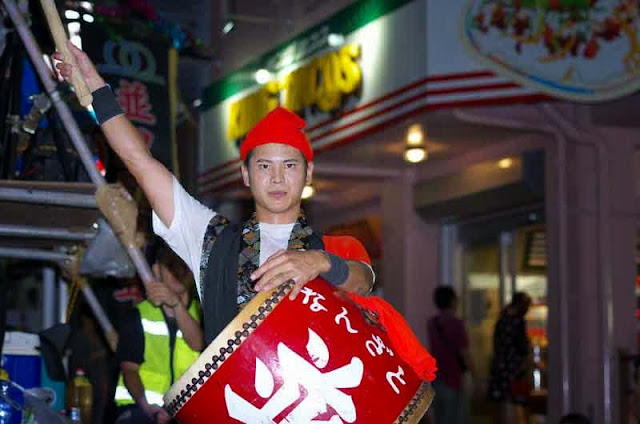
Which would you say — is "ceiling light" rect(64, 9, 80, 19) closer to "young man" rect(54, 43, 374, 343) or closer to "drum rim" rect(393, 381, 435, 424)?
"young man" rect(54, 43, 374, 343)

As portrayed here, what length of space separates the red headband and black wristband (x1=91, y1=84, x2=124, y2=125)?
0.39m

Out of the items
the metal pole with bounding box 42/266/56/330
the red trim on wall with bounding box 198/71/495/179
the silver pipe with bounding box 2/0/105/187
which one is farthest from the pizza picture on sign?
the silver pipe with bounding box 2/0/105/187

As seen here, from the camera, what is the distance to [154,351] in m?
5.33

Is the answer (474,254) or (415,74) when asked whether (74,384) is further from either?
(474,254)

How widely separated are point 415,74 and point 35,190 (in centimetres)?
628

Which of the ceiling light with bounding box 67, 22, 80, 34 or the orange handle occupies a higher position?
the ceiling light with bounding box 67, 22, 80, 34

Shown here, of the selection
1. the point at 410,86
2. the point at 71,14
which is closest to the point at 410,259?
the point at 410,86

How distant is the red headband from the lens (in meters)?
3.56

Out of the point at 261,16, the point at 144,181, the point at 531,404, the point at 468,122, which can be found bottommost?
the point at 531,404

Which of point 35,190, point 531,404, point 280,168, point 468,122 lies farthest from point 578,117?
point 280,168

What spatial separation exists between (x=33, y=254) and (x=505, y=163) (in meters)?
7.33

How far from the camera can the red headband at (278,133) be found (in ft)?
11.7

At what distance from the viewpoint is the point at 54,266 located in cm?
731

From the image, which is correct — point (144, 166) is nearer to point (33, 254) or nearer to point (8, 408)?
point (8, 408)
